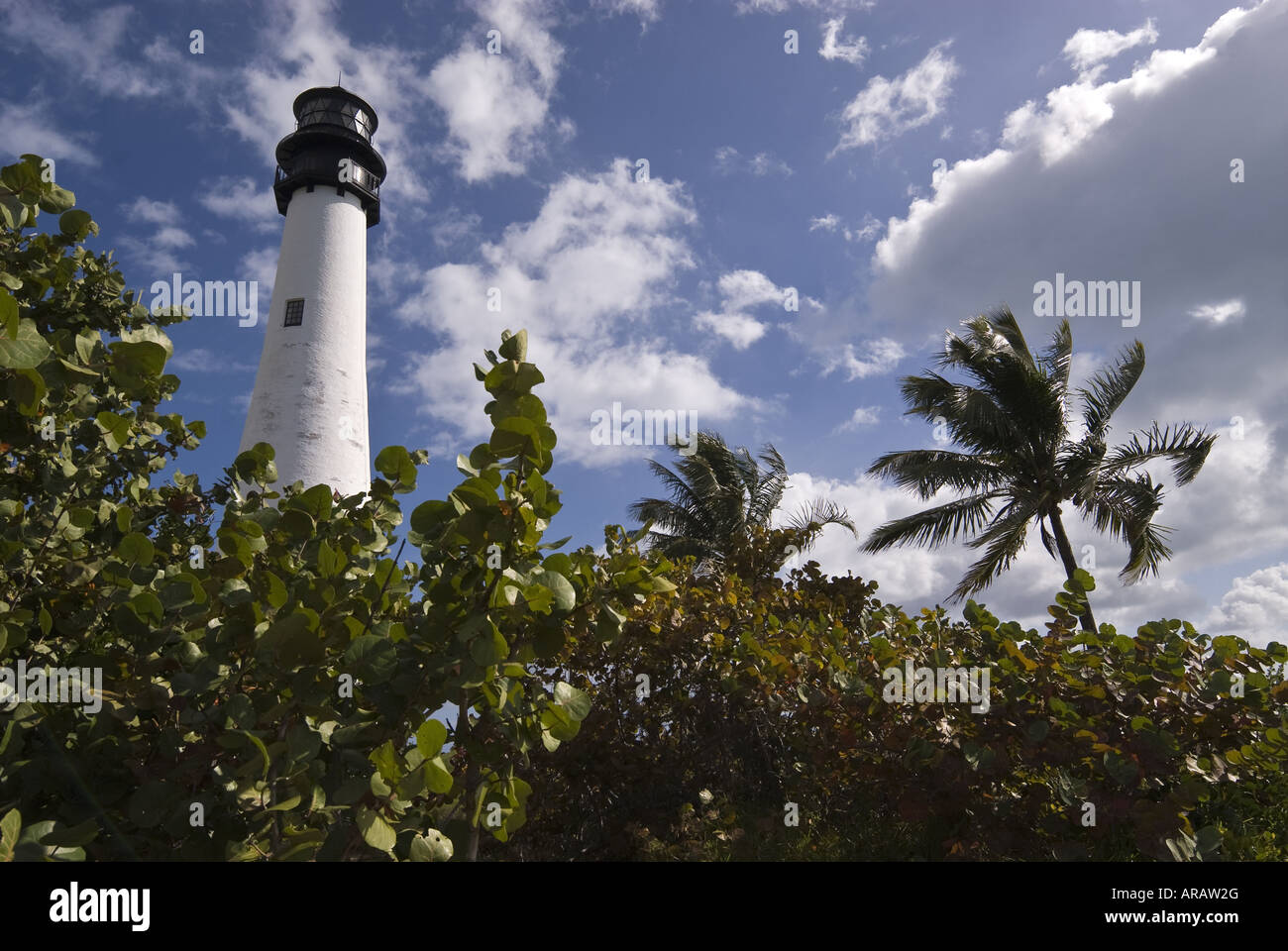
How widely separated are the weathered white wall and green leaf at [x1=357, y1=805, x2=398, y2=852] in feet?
36.7

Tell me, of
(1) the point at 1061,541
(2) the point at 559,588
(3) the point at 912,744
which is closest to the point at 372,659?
(2) the point at 559,588

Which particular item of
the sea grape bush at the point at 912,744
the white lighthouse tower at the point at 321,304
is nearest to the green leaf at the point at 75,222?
the sea grape bush at the point at 912,744

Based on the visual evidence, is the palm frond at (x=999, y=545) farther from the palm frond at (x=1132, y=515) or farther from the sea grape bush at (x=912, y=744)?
the sea grape bush at (x=912, y=744)

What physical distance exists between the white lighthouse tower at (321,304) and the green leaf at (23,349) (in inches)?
420

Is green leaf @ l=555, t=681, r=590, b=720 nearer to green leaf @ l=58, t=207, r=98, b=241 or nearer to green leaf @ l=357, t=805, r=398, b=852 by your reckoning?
green leaf @ l=357, t=805, r=398, b=852

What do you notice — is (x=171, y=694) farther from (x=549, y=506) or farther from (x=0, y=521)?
(x=549, y=506)

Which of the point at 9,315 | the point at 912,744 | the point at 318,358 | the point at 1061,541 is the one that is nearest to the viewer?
the point at 9,315

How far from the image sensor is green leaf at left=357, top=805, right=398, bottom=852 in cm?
142

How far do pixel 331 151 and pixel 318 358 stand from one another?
593cm

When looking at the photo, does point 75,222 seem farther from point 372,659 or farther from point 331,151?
point 331,151

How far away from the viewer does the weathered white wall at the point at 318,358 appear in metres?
12.5

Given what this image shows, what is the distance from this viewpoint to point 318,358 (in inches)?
524
